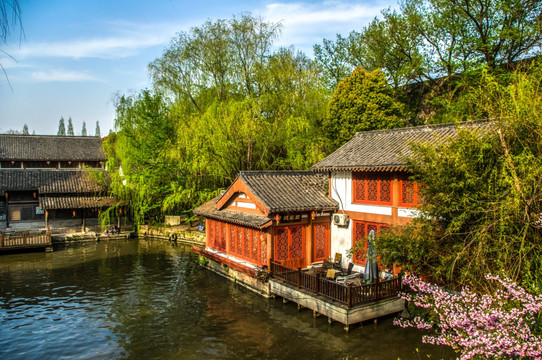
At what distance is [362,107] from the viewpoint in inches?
1004

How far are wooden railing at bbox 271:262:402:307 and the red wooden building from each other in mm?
1924

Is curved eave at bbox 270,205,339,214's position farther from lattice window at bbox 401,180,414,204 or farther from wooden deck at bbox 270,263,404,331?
lattice window at bbox 401,180,414,204

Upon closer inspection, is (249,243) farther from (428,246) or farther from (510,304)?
(510,304)

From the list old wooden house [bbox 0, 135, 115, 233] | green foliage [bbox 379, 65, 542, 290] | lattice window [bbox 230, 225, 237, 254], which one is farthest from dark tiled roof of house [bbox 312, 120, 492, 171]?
old wooden house [bbox 0, 135, 115, 233]

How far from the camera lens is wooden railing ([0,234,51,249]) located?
2392 centimetres

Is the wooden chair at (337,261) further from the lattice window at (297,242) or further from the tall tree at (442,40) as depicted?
the tall tree at (442,40)

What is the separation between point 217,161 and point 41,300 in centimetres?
1334

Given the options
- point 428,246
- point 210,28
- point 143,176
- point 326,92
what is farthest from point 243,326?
point 210,28

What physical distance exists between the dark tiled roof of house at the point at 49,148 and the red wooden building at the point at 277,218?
27.2 meters

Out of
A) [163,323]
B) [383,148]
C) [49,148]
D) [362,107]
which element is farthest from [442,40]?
[49,148]

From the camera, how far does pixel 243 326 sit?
1268 centimetres

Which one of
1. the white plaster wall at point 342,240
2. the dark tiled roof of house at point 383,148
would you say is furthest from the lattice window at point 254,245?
the dark tiled roof of house at point 383,148

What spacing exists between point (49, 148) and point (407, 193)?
37.3 m

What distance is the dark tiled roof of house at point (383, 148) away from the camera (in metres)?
13.4
